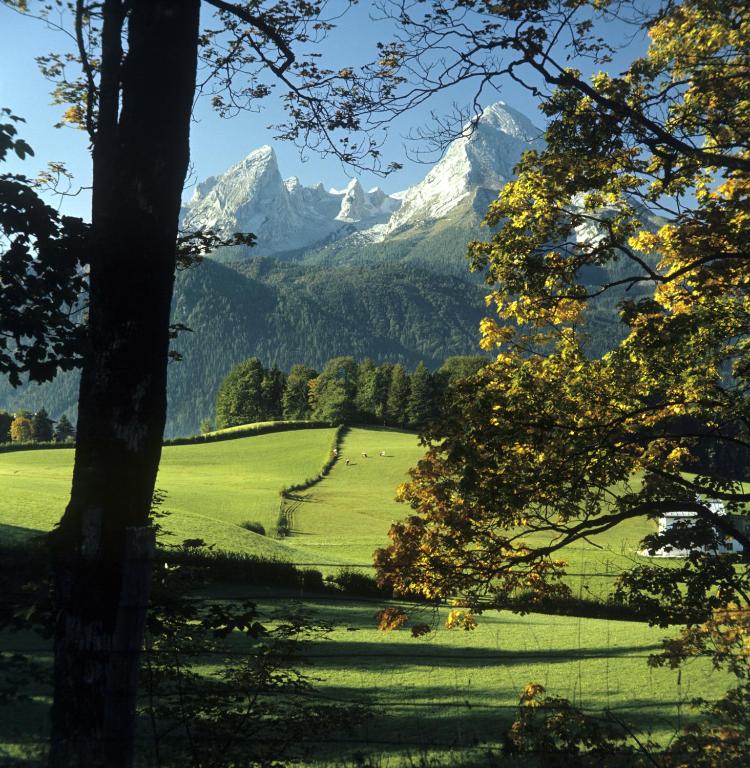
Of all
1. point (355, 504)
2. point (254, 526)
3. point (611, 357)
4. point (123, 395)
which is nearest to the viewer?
point (123, 395)

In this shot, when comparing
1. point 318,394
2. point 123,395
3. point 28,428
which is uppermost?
point 318,394

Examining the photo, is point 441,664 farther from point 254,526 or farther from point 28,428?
point 28,428

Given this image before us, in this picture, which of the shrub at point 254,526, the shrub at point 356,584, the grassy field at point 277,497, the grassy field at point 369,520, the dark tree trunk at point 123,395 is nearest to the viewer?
the dark tree trunk at point 123,395

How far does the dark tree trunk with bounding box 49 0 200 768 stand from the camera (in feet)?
12.9

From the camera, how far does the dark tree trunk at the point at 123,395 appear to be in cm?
394

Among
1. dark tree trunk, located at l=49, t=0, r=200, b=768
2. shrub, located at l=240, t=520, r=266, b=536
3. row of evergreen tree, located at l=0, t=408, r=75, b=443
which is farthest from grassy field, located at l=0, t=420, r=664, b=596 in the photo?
row of evergreen tree, located at l=0, t=408, r=75, b=443

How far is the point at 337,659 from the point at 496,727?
3.53 metres

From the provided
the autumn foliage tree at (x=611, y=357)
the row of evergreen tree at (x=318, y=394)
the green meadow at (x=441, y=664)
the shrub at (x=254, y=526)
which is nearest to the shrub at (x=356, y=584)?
the green meadow at (x=441, y=664)

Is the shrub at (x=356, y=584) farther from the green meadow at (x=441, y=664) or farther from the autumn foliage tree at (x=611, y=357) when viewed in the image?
the autumn foliage tree at (x=611, y=357)

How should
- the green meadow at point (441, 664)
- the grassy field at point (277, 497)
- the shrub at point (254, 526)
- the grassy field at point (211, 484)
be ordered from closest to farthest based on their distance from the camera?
the green meadow at point (441, 664) → the grassy field at point (211, 484) → the grassy field at point (277, 497) → the shrub at point (254, 526)

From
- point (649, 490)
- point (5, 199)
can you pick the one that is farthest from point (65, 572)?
point (649, 490)

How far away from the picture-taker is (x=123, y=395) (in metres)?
4.22

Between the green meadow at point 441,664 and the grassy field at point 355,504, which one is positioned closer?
the green meadow at point 441,664

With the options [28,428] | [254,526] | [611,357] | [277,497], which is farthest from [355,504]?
[28,428]
